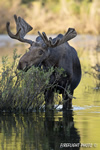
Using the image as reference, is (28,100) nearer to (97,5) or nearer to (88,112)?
(88,112)

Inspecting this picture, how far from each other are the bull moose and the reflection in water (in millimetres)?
809

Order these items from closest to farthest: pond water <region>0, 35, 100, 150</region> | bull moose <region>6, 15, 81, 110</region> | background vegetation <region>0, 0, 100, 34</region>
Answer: pond water <region>0, 35, 100, 150</region> → bull moose <region>6, 15, 81, 110</region> → background vegetation <region>0, 0, 100, 34</region>

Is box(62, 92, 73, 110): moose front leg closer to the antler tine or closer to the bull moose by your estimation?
the bull moose

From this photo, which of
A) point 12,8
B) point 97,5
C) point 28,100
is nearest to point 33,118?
point 28,100

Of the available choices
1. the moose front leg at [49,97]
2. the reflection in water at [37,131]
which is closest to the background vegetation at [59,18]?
the moose front leg at [49,97]

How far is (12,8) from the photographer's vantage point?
49438 millimetres

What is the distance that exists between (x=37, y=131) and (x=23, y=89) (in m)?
2.14

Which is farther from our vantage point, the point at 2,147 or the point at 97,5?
the point at 97,5

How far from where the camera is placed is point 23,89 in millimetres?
11469

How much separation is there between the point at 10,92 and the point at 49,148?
3507 millimetres

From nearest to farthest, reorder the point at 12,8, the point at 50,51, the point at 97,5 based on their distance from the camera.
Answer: the point at 50,51 → the point at 97,5 → the point at 12,8

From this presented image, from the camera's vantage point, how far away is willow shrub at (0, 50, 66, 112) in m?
11.4

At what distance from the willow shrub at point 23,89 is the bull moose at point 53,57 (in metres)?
0.20

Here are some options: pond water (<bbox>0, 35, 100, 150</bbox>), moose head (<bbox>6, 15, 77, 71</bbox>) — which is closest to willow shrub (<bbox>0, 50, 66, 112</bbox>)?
moose head (<bbox>6, 15, 77, 71</bbox>)
